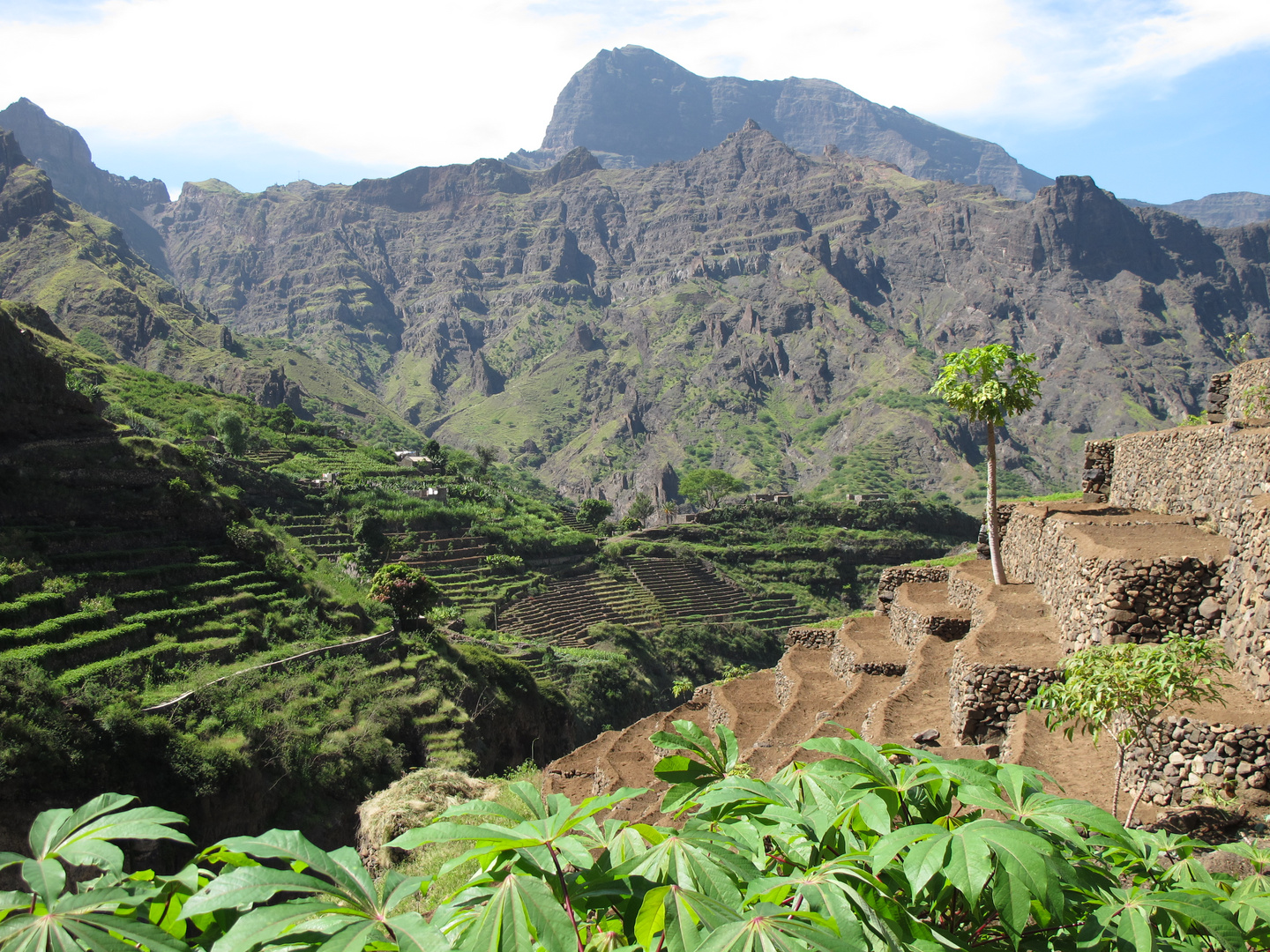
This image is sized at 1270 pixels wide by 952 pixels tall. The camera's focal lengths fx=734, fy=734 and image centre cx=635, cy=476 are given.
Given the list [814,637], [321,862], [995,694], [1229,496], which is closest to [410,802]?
[995,694]

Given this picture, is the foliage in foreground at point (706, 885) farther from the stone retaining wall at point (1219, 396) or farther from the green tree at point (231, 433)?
the green tree at point (231, 433)

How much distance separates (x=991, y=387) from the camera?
15.3 meters

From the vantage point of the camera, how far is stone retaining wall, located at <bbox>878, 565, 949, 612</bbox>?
2023cm

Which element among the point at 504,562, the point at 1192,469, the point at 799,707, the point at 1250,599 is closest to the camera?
the point at 1250,599

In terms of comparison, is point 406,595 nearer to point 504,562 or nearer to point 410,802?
point 410,802

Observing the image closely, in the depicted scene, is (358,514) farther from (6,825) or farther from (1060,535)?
(1060,535)

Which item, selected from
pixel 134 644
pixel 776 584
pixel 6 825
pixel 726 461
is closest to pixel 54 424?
pixel 134 644

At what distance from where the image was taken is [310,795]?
76.0ft

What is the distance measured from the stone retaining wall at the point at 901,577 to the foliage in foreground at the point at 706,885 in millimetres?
18068

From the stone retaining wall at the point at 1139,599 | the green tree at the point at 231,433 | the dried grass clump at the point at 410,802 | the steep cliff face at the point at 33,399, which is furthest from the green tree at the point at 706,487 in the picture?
the stone retaining wall at the point at 1139,599

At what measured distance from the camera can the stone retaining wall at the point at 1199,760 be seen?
6.90 meters

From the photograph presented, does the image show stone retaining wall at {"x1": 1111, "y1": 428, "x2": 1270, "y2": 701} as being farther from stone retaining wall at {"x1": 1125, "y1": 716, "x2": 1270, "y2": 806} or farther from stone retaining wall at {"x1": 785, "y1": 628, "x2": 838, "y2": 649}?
stone retaining wall at {"x1": 785, "y1": 628, "x2": 838, "y2": 649}

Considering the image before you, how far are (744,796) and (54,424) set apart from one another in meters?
38.7

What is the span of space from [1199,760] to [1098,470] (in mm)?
13948
